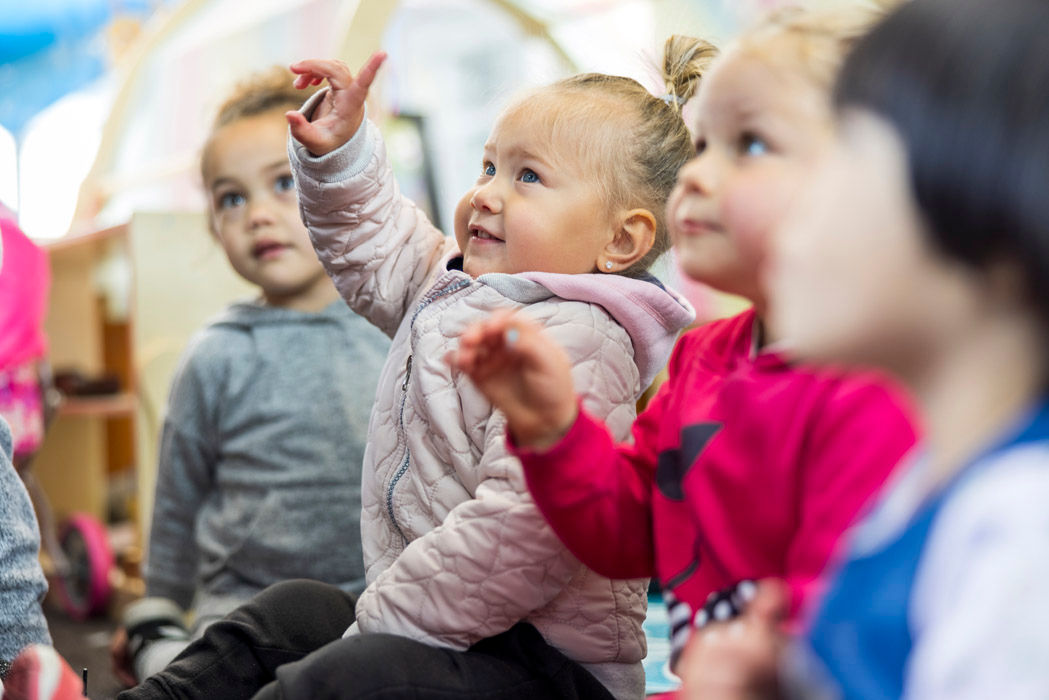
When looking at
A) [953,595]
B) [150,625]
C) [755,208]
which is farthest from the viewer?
[150,625]

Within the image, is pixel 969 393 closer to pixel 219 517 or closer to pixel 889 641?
pixel 889 641

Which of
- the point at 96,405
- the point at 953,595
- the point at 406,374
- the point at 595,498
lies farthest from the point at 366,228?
the point at 96,405

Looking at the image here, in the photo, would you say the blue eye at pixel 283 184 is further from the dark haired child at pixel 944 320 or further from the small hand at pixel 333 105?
the dark haired child at pixel 944 320

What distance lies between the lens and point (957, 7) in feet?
1.35

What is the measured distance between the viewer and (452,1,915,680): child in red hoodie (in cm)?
55

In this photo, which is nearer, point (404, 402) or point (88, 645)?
point (404, 402)

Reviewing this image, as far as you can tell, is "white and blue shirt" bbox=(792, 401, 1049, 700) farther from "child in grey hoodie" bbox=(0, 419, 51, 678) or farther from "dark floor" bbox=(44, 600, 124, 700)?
"dark floor" bbox=(44, 600, 124, 700)

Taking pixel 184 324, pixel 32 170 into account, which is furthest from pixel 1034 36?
pixel 32 170

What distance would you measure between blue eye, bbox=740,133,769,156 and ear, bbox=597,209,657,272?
283 millimetres

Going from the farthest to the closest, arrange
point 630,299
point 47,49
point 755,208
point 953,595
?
1. point 47,49
2. point 630,299
3. point 755,208
4. point 953,595

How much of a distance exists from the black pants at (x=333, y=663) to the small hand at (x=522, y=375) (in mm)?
184

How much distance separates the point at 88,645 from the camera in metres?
1.76

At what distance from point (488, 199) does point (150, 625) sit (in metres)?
0.66

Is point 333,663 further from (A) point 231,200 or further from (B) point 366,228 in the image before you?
(A) point 231,200
